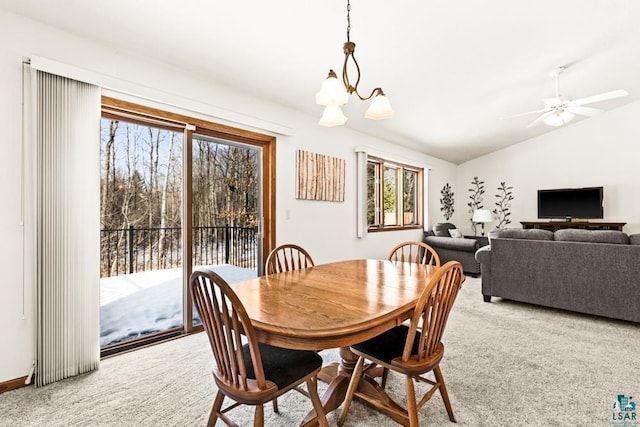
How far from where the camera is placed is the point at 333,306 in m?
1.41

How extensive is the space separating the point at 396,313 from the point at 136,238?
319cm

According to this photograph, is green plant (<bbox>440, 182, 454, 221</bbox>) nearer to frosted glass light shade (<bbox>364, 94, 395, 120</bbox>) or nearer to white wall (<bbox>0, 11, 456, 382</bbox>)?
white wall (<bbox>0, 11, 456, 382</bbox>)

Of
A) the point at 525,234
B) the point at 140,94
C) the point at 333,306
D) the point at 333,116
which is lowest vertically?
the point at 333,306

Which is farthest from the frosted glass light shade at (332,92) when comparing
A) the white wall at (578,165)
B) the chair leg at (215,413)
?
the white wall at (578,165)

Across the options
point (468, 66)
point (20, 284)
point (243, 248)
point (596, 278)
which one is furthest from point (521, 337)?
point (20, 284)

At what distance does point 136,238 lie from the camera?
11.4ft

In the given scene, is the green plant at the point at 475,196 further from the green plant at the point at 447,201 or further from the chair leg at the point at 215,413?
the chair leg at the point at 215,413

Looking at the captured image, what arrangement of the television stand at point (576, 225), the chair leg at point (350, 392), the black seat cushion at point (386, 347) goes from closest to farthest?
the black seat cushion at point (386, 347) < the chair leg at point (350, 392) < the television stand at point (576, 225)

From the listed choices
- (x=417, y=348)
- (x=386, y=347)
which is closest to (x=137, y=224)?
(x=386, y=347)

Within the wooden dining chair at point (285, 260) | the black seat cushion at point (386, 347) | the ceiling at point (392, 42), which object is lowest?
the black seat cushion at point (386, 347)

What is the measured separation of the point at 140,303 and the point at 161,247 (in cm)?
63

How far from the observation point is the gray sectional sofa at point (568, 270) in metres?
3.00

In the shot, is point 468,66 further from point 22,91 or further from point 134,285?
point 134,285

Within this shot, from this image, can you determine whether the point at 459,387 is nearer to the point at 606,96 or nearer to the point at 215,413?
the point at 215,413
